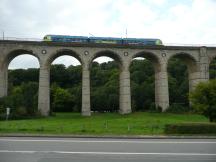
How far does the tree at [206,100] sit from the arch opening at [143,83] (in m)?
18.8

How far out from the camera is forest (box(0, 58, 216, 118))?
220 feet

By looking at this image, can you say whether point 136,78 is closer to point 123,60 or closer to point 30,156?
point 123,60

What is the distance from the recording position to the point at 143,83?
73.9 metres

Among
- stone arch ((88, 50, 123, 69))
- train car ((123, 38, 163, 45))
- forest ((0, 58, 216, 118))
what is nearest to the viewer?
stone arch ((88, 50, 123, 69))

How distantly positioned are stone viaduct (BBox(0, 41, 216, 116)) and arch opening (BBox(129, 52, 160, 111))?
58 cm

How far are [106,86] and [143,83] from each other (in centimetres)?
904

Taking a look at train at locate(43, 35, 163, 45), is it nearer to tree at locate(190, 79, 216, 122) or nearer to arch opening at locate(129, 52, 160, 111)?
arch opening at locate(129, 52, 160, 111)

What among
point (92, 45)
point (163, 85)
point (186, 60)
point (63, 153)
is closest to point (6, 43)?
point (92, 45)

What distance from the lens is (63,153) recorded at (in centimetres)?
1031

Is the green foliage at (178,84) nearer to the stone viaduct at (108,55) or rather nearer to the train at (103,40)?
the stone viaduct at (108,55)

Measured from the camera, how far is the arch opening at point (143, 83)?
5007 cm

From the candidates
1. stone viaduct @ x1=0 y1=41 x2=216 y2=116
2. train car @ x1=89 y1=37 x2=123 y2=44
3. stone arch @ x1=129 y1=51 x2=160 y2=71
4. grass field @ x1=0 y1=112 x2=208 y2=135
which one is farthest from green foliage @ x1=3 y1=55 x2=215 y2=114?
grass field @ x1=0 y1=112 x2=208 y2=135

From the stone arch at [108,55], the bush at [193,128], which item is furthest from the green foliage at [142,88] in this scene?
the bush at [193,128]

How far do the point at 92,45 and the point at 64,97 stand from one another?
31319 mm
